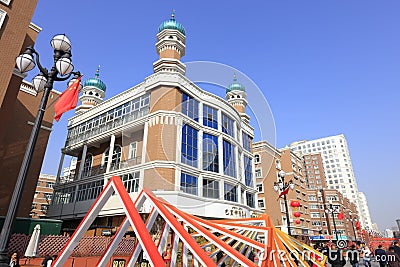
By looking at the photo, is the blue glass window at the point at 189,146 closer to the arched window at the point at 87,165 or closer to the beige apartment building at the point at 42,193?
the arched window at the point at 87,165

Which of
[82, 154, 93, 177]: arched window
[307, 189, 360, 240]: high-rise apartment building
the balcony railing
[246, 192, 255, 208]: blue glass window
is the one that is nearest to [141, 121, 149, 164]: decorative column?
the balcony railing

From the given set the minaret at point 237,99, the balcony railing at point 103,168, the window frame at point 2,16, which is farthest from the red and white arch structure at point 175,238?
the minaret at point 237,99

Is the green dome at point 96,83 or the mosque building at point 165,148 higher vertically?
the green dome at point 96,83

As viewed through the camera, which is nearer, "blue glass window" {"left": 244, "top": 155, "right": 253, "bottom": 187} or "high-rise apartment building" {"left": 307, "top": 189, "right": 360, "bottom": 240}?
"blue glass window" {"left": 244, "top": 155, "right": 253, "bottom": 187}

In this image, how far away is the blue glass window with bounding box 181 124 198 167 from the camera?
71.1 ft

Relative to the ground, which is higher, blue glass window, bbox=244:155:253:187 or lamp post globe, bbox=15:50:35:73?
blue glass window, bbox=244:155:253:187

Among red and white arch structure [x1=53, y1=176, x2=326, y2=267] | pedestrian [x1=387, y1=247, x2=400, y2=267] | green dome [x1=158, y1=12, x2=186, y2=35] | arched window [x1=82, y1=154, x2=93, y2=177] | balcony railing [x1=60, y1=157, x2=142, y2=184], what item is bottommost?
pedestrian [x1=387, y1=247, x2=400, y2=267]

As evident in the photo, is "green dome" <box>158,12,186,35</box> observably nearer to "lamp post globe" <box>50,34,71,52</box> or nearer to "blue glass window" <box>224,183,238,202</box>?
"blue glass window" <box>224,183,238,202</box>

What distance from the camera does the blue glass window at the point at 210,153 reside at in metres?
23.8

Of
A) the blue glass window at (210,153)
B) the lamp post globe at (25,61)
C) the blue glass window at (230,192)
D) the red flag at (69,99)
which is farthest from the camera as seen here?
the blue glass window at (230,192)

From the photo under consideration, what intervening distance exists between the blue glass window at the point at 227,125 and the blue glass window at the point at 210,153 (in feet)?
6.70

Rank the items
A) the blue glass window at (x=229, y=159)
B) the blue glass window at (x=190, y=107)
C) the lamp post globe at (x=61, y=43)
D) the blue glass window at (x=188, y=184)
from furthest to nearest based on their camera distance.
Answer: the blue glass window at (x=229, y=159) → the blue glass window at (x=190, y=107) → the blue glass window at (x=188, y=184) → the lamp post globe at (x=61, y=43)

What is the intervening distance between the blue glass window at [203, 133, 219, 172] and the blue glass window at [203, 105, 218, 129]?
126 centimetres

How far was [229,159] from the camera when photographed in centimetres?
2644
